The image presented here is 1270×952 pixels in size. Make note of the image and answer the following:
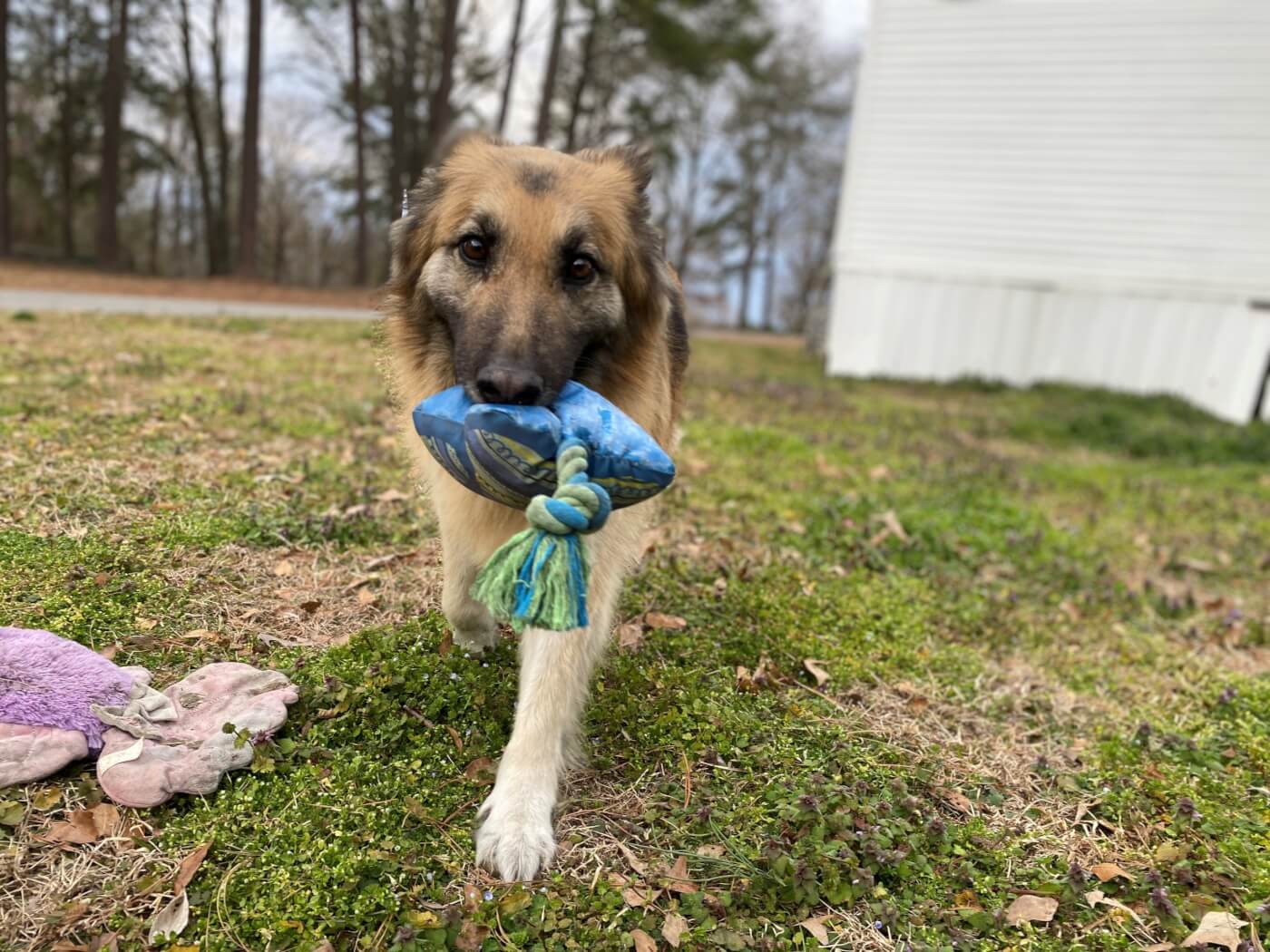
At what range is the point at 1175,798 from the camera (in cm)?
290

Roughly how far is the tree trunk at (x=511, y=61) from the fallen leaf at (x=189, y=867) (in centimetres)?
2314

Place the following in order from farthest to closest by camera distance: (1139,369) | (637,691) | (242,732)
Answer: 1. (1139,369)
2. (637,691)
3. (242,732)

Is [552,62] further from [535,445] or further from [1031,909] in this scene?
[1031,909]

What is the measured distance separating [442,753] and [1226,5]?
598 inches

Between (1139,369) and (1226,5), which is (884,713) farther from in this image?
(1226,5)

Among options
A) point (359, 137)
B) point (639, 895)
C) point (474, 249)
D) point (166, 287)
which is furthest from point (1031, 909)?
point (359, 137)

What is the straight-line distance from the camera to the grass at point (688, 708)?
2.19 metres

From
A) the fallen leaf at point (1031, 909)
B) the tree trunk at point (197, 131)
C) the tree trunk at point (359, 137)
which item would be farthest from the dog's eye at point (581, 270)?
the tree trunk at point (197, 131)

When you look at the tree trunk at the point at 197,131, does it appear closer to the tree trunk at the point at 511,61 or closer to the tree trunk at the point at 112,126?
the tree trunk at the point at 112,126

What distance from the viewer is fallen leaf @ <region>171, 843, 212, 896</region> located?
6.72ft

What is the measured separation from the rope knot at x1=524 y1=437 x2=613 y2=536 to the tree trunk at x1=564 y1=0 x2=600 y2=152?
22162 mm

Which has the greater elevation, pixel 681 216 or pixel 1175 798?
pixel 681 216

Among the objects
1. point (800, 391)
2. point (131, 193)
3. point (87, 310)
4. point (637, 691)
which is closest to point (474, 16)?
point (131, 193)

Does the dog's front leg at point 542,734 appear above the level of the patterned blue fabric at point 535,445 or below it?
below
